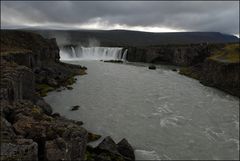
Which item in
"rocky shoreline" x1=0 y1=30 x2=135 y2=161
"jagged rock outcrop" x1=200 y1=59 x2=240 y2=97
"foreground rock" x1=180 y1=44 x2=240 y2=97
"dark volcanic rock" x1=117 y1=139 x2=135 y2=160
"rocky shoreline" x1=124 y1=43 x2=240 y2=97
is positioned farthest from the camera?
"rocky shoreline" x1=124 y1=43 x2=240 y2=97

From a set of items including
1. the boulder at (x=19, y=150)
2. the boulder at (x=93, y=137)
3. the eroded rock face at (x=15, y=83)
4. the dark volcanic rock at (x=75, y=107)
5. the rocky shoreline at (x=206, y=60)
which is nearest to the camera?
the boulder at (x=19, y=150)

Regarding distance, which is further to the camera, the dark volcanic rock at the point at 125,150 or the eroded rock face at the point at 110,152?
the dark volcanic rock at the point at 125,150

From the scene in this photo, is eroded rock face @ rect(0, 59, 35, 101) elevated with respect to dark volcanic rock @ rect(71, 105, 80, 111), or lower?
elevated

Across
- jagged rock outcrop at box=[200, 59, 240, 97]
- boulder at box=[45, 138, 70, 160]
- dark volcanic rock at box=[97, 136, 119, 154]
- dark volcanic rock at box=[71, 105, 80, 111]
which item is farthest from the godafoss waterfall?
boulder at box=[45, 138, 70, 160]

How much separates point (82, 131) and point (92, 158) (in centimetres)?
469

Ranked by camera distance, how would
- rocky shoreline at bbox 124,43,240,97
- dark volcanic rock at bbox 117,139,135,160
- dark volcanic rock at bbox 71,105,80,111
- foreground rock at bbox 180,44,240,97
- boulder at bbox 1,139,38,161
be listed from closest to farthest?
boulder at bbox 1,139,38,161 → dark volcanic rock at bbox 117,139,135,160 → dark volcanic rock at bbox 71,105,80,111 → foreground rock at bbox 180,44,240,97 → rocky shoreline at bbox 124,43,240,97

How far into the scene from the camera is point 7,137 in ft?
36.4

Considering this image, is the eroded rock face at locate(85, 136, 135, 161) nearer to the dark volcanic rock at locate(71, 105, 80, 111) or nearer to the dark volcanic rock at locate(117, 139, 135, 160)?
the dark volcanic rock at locate(117, 139, 135, 160)

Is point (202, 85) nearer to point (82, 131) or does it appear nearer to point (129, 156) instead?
point (129, 156)

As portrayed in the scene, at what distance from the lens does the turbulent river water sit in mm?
20938

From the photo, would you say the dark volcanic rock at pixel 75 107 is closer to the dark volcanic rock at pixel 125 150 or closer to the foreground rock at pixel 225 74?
the dark volcanic rock at pixel 125 150

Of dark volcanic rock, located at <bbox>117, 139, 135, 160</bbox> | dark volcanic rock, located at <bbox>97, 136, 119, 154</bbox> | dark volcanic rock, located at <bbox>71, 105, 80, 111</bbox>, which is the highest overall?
dark volcanic rock, located at <bbox>97, 136, 119, 154</bbox>

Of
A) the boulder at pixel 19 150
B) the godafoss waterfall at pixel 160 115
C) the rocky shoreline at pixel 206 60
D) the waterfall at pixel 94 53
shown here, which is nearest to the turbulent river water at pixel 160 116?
the godafoss waterfall at pixel 160 115

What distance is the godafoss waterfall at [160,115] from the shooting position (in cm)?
2092
